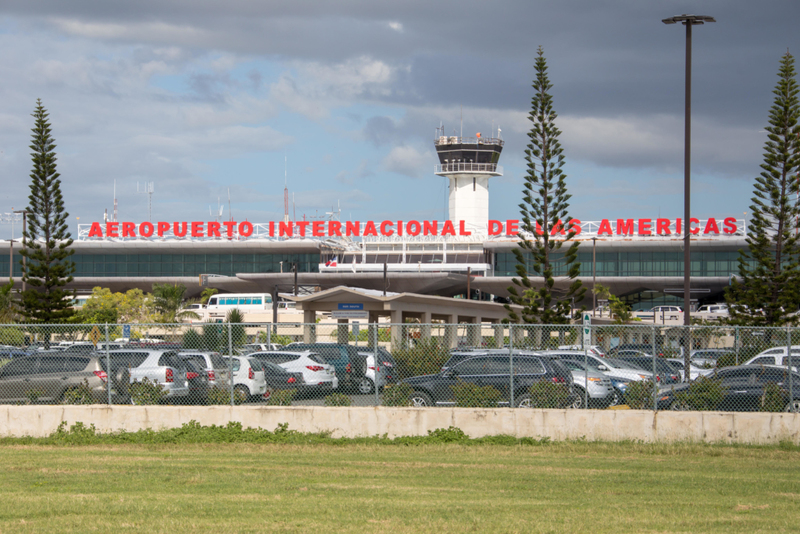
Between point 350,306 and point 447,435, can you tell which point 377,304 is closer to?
point 350,306

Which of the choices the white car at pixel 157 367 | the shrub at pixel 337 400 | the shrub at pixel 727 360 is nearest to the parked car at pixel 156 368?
the white car at pixel 157 367

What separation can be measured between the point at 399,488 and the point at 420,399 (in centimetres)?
539

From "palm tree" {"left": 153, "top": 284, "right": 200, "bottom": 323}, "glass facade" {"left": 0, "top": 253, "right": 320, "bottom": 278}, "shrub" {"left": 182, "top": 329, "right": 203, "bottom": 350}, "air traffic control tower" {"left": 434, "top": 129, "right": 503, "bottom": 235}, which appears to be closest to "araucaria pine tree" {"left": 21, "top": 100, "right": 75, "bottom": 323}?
"palm tree" {"left": 153, "top": 284, "right": 200, "bottom": 323}

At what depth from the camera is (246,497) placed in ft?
32.1

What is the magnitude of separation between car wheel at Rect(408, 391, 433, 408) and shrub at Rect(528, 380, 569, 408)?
6.30 ft

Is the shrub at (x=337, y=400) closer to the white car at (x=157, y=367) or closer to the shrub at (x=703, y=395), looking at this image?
the white car at (x=157, y=367)

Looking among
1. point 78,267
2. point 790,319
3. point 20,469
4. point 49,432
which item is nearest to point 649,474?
point 20,469

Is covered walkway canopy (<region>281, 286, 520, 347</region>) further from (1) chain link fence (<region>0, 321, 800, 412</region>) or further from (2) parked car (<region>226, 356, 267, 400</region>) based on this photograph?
(1) chain link fence (<region>0, 321, 800, 412</region>)

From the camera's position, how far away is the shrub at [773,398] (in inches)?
571

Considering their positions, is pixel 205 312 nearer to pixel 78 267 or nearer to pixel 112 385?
pixel 78 267

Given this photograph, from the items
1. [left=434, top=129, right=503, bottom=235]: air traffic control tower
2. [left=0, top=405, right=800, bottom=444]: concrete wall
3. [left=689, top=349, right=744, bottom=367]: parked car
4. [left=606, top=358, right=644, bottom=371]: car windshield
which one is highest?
[left=434, top=129, right=503, bottom=235]: air traffic control tower

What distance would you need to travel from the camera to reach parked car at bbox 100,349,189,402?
1591cm

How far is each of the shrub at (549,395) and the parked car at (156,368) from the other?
648cm

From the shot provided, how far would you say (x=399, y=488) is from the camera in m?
10.4
